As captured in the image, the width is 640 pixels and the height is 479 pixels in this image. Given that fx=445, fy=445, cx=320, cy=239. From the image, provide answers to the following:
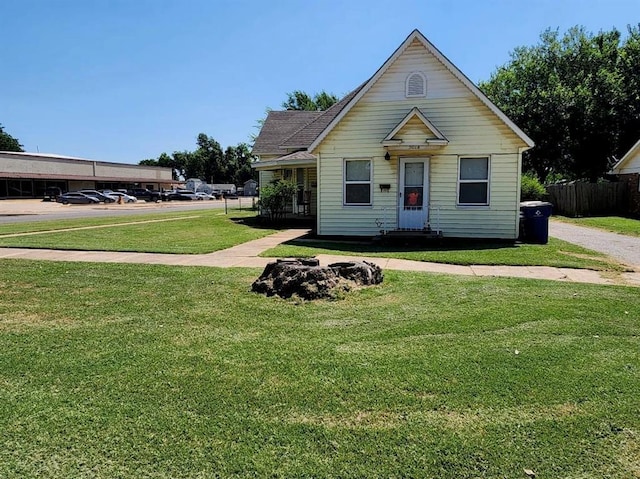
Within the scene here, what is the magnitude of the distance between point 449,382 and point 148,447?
7.87ft

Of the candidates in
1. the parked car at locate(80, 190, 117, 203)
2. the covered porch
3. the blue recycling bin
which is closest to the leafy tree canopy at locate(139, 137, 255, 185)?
the parked car at locate(80, 190, 117, 203)

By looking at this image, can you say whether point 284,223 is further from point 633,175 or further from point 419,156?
point 633,175

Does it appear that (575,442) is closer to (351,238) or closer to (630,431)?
(630,431)

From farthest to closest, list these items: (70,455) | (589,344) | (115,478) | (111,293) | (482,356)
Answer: (111,293), (589,344), (482,356), (70,455), (115,478)

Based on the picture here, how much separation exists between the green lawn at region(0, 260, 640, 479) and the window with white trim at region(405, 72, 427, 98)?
8870 millimetres

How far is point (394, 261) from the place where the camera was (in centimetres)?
990

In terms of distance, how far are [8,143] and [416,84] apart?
116568 millimetres

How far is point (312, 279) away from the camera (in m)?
6.65

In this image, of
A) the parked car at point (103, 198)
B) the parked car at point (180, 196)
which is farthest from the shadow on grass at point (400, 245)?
the parked car at point (180, 196)

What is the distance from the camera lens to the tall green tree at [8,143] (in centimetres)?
9962

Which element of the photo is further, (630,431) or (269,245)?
(269,245)

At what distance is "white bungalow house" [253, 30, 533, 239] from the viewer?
43.6 ft

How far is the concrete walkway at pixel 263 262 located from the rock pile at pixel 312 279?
176 centimetres

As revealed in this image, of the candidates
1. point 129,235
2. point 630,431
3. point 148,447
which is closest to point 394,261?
point 630,431
